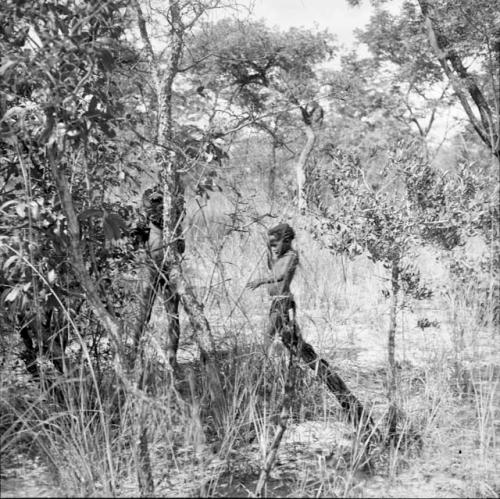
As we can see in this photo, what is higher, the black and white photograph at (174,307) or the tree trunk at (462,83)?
the tree trunk at (462,83)

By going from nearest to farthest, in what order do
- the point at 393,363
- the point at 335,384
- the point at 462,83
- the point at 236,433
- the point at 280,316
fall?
the point at 236,433
the point at 335,384
the point at 393,363
the point at 280,316
the point at 462,83

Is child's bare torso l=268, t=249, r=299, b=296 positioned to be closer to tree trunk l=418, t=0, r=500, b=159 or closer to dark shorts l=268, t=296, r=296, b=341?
dark shorts l=268, t=296, r=296, b=341

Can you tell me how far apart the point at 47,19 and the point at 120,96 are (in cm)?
116

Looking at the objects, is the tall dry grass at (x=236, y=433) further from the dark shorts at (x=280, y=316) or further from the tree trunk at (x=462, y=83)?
the tree trunk at (x=462, y=83)

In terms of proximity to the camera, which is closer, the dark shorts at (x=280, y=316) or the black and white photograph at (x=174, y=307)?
the black and white photograph at (x=174, y=307)

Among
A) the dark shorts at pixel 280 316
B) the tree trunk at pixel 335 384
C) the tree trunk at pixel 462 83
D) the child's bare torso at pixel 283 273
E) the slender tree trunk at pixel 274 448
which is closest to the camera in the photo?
the slender tree trunk at pixel 274 448

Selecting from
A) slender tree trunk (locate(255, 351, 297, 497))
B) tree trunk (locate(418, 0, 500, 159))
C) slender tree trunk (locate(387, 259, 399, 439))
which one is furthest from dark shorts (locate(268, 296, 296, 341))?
tree trunk (locate(418, 0, 500, 159))

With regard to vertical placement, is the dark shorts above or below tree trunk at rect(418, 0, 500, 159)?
below

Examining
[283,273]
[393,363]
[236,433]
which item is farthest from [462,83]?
[236,433]

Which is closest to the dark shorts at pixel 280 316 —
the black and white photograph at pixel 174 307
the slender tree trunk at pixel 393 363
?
the black and white photograph at pixel 174 307

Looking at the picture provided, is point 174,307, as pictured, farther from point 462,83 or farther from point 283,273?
point 462,83

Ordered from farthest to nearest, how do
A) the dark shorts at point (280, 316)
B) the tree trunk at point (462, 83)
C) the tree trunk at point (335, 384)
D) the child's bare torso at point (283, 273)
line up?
the tree trunk at point (462, 83) < the child's bare torso at point (283, 273) < the dark shorts at point (280, 316) < the tree trunk at point (335, 384)

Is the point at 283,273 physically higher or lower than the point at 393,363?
higher

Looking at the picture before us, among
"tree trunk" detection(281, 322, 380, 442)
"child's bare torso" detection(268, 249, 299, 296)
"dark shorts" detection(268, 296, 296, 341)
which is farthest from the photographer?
"child's bare torso" detection(268, 249, 299, 296)
